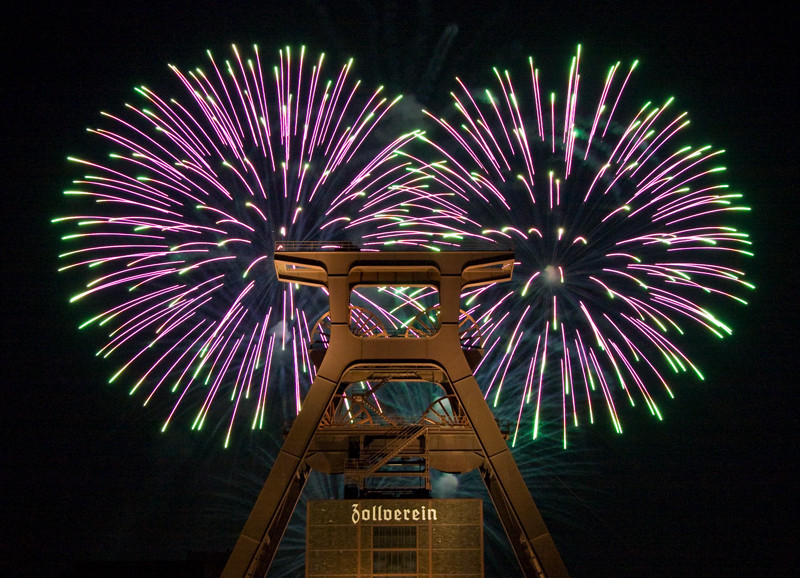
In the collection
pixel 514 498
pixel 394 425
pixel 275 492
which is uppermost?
pixel 394 425

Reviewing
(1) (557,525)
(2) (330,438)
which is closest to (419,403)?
(2) (330,438)

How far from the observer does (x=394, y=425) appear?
103ft

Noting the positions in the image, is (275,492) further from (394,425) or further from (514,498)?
(514,498)

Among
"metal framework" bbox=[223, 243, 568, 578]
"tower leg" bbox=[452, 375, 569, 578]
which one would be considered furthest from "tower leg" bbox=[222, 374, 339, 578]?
"tower leg" bbox=[452, 375, 569, 578]

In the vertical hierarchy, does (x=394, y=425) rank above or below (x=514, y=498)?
above

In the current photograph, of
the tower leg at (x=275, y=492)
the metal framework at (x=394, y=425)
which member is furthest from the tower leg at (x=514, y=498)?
the tower leg at (x=275, y=492)

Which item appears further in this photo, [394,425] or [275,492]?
[394,425]

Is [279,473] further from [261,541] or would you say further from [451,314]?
[451,314]

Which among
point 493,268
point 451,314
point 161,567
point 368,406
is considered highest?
point 493,268

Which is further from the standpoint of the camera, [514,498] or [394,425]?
[394,425]

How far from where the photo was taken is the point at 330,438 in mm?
31469

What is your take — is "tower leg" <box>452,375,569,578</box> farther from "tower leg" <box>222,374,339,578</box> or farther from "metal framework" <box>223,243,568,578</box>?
"tower leg" <box>222,374,339,578</box>

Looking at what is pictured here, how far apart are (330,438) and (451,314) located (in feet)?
25.4

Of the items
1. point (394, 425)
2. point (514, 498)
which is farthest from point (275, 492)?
point (514, 498)
